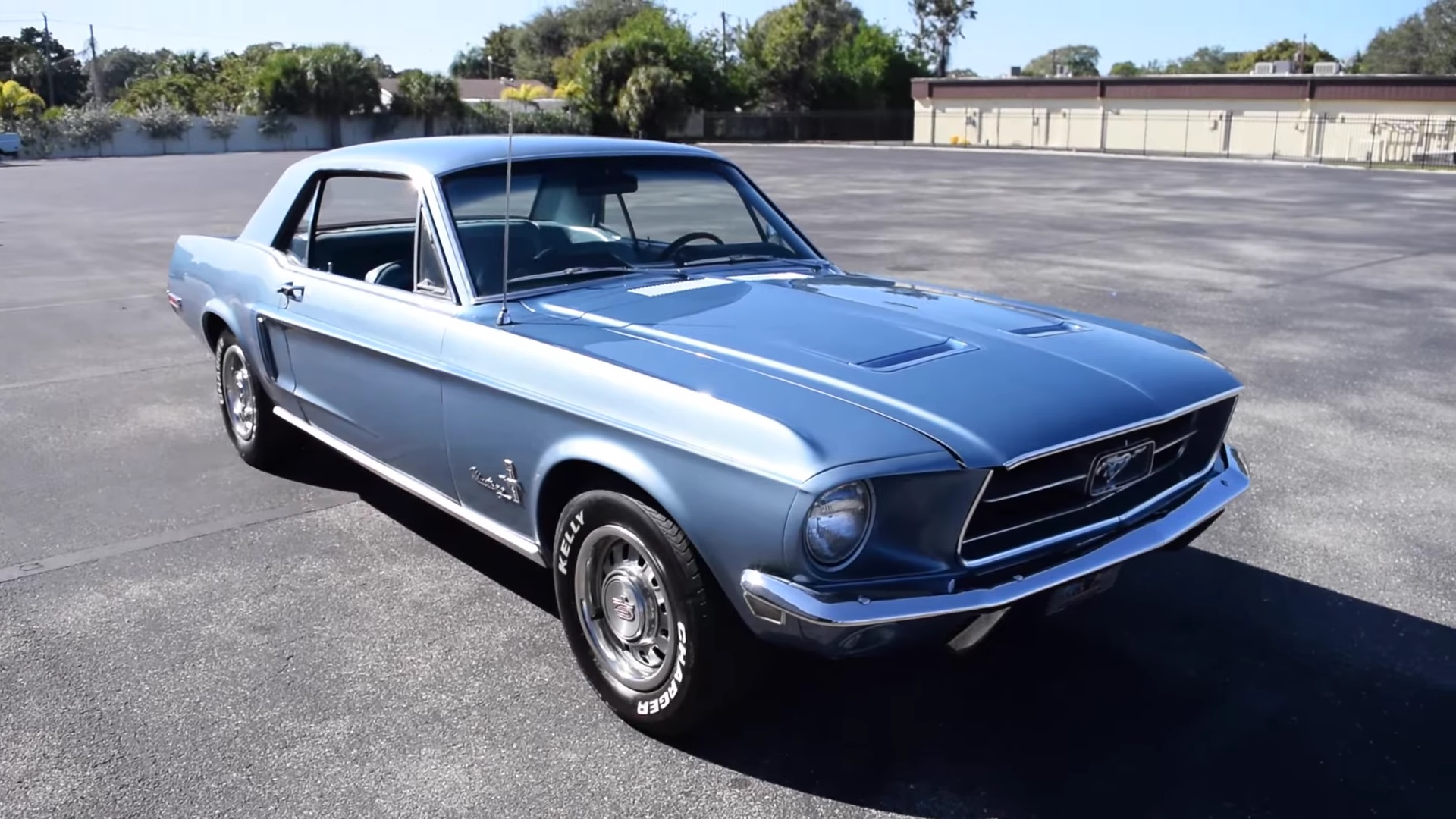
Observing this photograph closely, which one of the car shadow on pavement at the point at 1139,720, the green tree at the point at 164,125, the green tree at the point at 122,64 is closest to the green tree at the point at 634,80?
the green tree at the point at 164,125

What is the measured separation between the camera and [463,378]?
12.3 ft

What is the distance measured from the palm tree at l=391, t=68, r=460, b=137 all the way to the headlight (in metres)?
62.7

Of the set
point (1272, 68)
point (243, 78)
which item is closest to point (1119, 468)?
point (1272, 68)

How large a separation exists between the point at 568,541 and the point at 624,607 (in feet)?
0.86

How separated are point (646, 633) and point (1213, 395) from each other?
5.96 ft

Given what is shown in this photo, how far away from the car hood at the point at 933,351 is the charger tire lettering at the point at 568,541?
1.64 feet

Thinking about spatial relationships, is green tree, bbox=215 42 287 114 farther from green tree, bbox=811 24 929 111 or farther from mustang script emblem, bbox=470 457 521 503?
mustang script emblem, bbox=470 457 521 503

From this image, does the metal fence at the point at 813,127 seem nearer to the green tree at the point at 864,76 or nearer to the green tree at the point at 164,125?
the green tree at the point at 864,76

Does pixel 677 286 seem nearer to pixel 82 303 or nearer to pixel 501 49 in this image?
pixel 82 303

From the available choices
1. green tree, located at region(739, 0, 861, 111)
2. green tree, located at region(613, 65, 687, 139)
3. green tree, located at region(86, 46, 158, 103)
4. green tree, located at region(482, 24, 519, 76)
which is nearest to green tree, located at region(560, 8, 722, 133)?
green tree, located at region(613, 65, 687, 139)

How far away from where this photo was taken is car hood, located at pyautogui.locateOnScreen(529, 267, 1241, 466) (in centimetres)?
297

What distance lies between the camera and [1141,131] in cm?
5091

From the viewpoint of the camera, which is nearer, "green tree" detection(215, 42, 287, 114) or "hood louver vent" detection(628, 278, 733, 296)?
"hood louver vent" detection(628, 278, 733, 296)

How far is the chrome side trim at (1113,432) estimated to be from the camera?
113 inches
